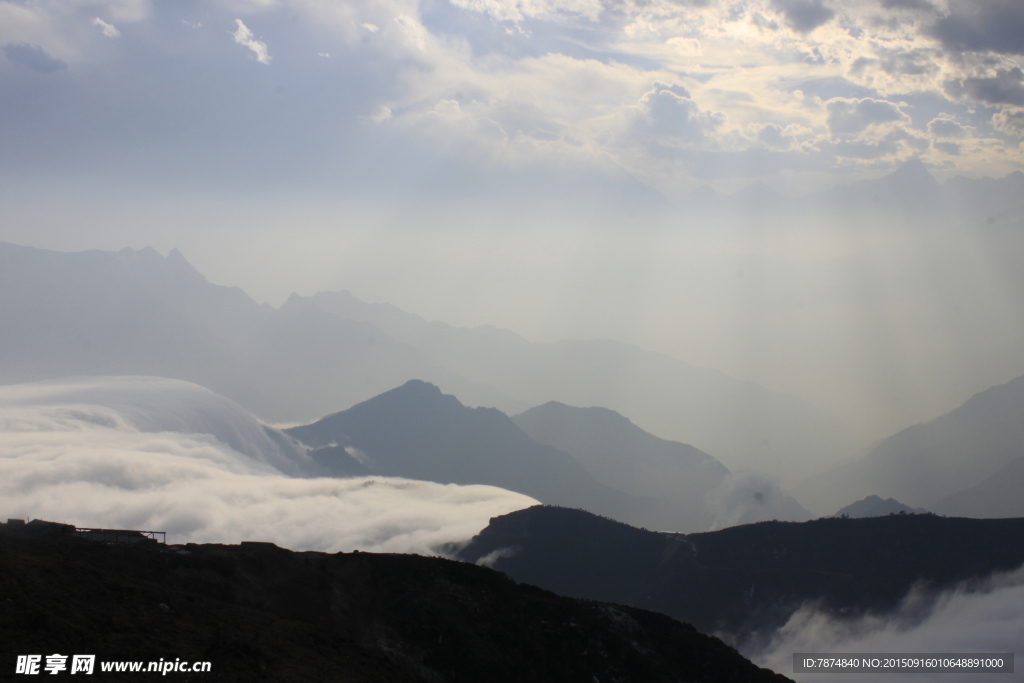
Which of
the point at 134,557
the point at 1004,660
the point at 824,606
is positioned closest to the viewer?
the point at 134,557

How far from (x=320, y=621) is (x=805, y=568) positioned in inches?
5498

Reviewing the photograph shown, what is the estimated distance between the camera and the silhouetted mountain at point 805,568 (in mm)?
159125

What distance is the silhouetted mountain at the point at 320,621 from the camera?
157 ft

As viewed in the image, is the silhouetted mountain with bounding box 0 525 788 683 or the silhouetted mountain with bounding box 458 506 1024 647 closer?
the silhouetted mountain with bounding box 0 525 788 683

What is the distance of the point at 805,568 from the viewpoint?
16988cm

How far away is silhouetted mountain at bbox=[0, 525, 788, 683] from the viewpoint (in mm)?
47781

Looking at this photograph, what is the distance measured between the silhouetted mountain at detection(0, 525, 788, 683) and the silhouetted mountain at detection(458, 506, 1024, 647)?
80.8m

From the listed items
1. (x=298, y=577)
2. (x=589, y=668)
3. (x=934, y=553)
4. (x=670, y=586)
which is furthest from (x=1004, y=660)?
(x=298, y=577)

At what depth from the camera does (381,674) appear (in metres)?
59.0

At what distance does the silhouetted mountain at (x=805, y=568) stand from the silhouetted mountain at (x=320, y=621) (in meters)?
80.8

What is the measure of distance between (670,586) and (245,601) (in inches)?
5345

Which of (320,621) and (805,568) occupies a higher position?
(805,568)

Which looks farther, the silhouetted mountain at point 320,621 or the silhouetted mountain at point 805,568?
the silhouetted mountain at point 805,568

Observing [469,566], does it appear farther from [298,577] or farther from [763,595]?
[763,595]
